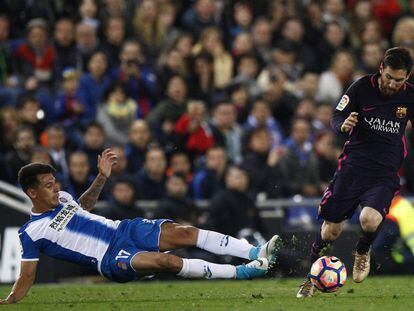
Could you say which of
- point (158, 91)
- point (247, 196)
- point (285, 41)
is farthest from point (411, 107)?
point (285, 41)

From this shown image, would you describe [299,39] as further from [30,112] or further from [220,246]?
[220,246]

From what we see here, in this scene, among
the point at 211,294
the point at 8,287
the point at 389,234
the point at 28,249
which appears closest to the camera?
the point at 28,249

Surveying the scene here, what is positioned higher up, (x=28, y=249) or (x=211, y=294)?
(x=28, y=249)

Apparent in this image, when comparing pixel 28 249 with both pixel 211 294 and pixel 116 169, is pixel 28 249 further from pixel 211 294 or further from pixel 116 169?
pixel 116 169

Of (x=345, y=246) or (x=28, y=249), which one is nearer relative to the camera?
(x=28, y=249)

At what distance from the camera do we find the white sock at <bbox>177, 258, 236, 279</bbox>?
10.9 m

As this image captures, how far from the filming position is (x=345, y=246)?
1598 centimetres

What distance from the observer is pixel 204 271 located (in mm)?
10898

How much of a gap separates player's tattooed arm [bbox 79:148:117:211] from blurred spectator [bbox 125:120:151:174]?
5092 millimetres

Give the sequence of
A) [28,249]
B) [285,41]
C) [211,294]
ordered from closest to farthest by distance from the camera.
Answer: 1. [28,249]
2. [211,294]
3. [285,41]

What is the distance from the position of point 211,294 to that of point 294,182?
17.9ft

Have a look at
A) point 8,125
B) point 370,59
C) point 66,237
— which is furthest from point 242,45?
point 66,237

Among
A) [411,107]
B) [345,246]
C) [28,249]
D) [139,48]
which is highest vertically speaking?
[139,48]

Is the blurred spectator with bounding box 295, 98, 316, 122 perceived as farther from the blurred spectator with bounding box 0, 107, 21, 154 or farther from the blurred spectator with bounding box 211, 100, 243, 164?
the blurred spectator with bounding box 0, 107, 21, 154
